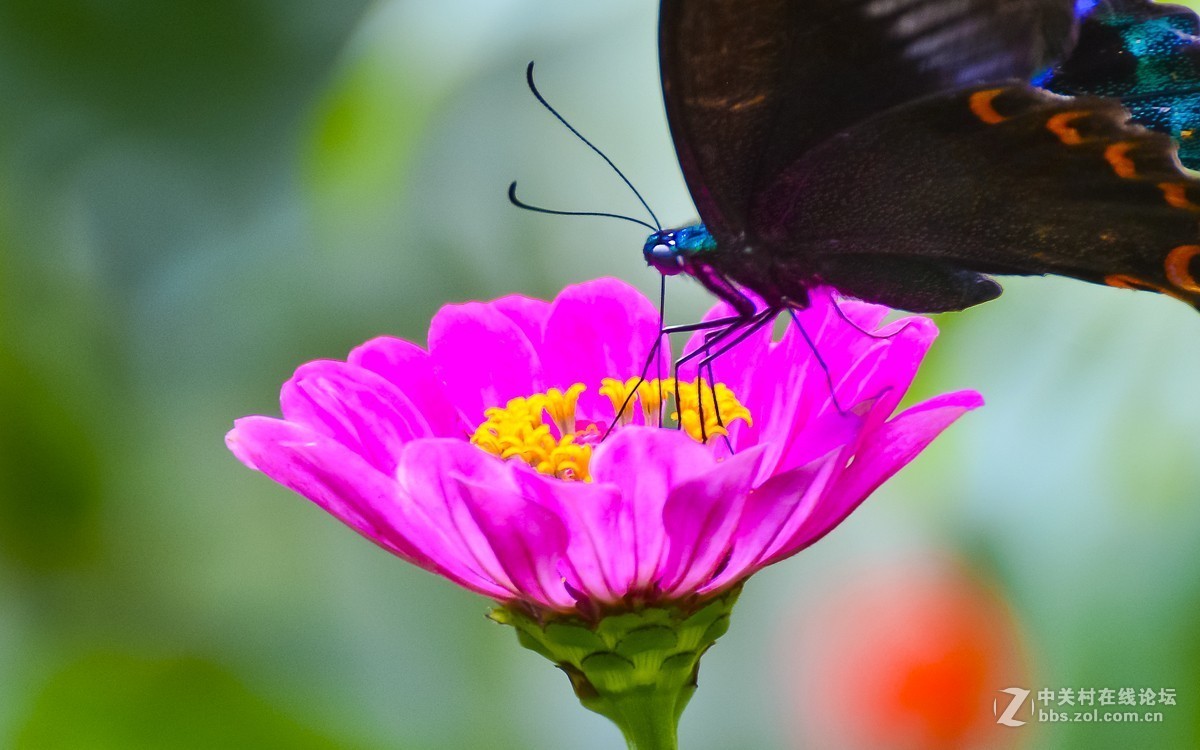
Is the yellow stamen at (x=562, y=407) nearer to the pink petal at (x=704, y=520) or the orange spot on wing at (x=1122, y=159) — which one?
the pink petal at (x=704, y=520)

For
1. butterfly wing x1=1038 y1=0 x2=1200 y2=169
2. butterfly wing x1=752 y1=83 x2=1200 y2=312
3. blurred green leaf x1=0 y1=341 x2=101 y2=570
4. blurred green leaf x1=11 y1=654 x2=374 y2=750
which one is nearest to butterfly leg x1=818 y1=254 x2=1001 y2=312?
butterfly wing x1=752 y1=83 x2=1200 y2=312

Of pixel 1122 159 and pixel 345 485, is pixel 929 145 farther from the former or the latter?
pixel 345 485

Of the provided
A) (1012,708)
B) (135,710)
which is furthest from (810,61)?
(135,710)

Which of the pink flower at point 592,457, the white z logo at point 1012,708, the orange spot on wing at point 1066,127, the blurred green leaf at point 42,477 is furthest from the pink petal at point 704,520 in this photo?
the blurred green leaf at point 42,477

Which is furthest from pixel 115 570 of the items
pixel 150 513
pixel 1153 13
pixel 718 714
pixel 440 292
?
pixel 1153 13

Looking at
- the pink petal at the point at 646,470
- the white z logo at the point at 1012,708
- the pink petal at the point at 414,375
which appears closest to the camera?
the pink petal at the point at 646,470

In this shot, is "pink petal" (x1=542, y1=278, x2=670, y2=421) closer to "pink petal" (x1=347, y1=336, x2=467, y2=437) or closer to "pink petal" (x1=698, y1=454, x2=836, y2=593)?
"pink petal" (x1=347, y1=336, x2=467, y2=437)
